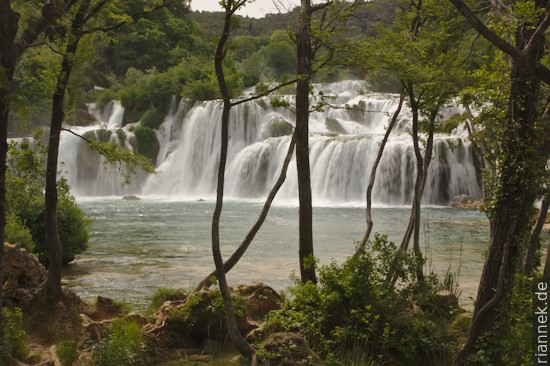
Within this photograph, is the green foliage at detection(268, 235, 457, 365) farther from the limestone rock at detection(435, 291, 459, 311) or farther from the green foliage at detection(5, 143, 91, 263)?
the green foliage at detection(5, 143, 91, 263)

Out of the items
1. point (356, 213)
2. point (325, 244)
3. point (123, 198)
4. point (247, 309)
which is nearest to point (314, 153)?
point (356, 213)

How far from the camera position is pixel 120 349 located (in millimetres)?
6605

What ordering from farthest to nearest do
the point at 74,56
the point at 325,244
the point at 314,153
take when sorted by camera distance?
the point at 314,153, the point at 325,244, the point at 74,56

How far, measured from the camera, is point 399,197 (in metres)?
32.0

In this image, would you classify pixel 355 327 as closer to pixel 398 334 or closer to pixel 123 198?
pixel 398 334

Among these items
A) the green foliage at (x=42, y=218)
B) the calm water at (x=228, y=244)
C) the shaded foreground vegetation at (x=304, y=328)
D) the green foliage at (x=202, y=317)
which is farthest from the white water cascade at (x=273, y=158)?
the green foliage at (x=202, y=317)

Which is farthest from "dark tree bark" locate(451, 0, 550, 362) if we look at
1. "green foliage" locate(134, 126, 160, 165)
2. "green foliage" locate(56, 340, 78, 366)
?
"green foliage" locate(134, 126, 160, 165)

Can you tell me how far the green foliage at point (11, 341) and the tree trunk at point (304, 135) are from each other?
3359 millimetres

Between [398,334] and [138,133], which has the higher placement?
[138,133]

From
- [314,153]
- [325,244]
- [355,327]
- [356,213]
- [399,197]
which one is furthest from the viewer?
[314,153]

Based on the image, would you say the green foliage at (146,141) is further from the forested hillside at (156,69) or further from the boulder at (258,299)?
the boulder at (258,299)

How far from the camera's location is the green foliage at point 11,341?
6.11m

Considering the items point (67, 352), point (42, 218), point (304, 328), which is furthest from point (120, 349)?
point (42, 218)

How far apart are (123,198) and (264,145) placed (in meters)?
8.53
